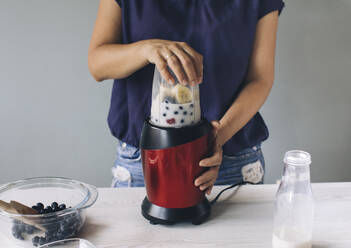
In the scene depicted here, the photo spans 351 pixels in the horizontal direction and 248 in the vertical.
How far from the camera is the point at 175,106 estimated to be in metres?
0.82

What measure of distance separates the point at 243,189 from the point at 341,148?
1088 millimetres

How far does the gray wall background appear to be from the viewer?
5.46ft

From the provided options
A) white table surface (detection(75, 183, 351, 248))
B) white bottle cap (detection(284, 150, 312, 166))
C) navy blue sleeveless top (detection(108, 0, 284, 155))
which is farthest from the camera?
navy blue sleeveless top (detection(108, 0, 284, 155))

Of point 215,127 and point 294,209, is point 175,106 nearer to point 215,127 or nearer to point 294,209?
point 215,127

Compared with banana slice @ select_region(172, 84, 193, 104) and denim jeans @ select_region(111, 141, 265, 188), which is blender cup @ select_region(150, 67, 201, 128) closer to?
banana slice @ select_region(172, 84, 193, 104)

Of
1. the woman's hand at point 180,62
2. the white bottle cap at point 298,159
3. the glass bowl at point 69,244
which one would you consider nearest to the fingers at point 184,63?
the woman's hand at point 180,62

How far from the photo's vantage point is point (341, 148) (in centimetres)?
192

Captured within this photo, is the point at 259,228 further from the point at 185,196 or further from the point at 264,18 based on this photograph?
the point at 264,18

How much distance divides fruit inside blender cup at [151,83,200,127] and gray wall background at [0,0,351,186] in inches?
37.5

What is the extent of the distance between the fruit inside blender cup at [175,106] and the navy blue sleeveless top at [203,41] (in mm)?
318

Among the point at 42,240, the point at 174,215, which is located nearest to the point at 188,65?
the point at 174,215

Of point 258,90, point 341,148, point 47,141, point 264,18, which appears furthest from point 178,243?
point 341,148

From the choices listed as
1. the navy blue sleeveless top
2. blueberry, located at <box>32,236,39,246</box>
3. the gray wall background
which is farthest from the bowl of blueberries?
the gray wall background

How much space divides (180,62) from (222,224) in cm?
36
